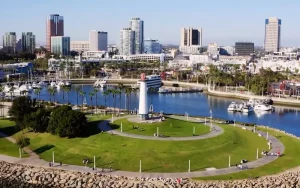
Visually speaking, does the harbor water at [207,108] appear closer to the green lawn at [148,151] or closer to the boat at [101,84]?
the boat at [101,84]

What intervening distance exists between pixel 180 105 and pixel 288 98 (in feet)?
93.9

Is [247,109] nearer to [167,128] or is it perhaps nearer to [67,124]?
[167,128]

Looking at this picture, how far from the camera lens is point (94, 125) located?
56750 millimetres

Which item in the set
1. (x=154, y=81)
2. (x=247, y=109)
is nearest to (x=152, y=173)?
(x=247, y=109)

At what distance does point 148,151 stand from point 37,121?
16788mm

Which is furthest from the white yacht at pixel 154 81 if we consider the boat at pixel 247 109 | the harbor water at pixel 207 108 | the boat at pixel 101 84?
the boat at pixel 247 109

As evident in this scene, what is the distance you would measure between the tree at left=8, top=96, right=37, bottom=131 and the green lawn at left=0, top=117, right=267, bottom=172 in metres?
4.79

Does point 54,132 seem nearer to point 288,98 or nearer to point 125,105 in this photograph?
point 125,105

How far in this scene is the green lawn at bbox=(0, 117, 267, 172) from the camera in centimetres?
4403

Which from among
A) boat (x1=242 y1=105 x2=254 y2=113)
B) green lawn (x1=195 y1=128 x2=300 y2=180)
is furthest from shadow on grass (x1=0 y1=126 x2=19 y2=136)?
boat (x1=242 y1=105 x2=254 y2=113)

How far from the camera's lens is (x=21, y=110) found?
58938mm

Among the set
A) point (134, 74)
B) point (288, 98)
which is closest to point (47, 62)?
point (134, 74)

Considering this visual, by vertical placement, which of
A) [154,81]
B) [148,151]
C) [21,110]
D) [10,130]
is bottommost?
[10,130]

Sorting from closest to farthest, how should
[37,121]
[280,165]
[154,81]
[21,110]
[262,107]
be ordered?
[280,165], [37,121], [21,110], [262,107], [154,81]
